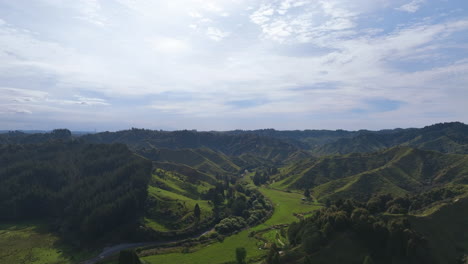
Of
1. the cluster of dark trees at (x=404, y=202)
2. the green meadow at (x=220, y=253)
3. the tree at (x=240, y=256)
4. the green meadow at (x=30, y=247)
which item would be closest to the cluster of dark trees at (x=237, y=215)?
the green meadow at (x=220, y=253)

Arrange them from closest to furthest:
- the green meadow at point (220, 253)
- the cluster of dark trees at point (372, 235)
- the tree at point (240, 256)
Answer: the cluster of dark trees at point (372, 235) → the tree at point (240, 256) → the green meadow at point (220, 253)

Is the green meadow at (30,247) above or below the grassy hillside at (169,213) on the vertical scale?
below

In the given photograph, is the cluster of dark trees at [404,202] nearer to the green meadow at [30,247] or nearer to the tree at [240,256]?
the tree at [240,256]

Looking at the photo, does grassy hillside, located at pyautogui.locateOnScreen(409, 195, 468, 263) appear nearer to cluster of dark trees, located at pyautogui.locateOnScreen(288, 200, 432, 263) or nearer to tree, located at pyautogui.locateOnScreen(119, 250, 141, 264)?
cluster of dark trees, located at pyautogui.locateOnScreen(288, 200, 432, 263)

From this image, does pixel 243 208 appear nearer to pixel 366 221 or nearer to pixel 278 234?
pixel 278 234

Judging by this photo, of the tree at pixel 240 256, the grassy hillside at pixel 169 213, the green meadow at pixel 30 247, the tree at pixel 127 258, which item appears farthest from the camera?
the grassy hillside at pixel 169 213

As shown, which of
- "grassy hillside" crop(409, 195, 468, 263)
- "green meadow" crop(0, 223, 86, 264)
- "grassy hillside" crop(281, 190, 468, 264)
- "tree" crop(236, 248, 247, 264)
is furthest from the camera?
"green meadow" crop(0, 223, 86, 264)

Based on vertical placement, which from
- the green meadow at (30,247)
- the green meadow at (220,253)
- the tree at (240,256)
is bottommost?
the green meadow at (30,247)

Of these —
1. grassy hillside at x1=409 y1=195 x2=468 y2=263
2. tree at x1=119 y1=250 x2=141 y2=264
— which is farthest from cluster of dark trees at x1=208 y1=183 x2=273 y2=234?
grassy hillside at x1=409 y1=195 x2=468 y2=263

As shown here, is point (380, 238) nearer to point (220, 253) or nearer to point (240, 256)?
point (240, 256)
